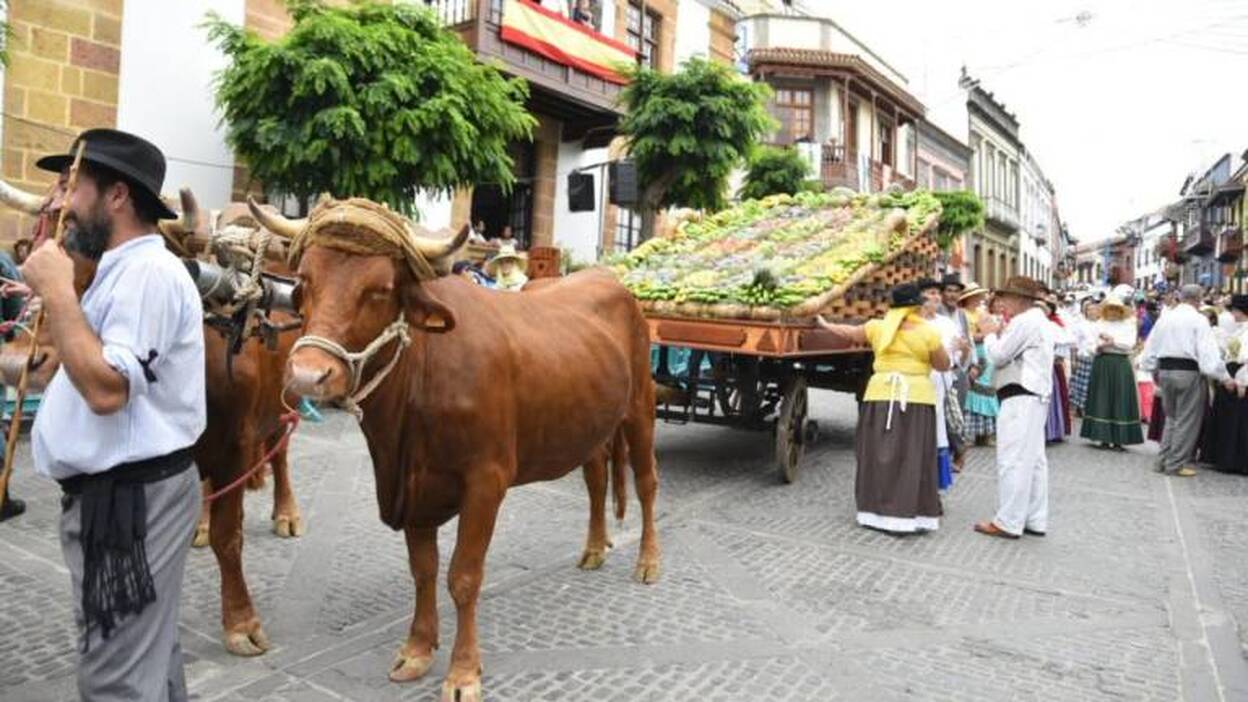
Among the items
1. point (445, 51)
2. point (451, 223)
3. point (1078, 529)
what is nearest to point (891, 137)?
point (451, 223)

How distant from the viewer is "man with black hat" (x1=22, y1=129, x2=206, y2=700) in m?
2.12

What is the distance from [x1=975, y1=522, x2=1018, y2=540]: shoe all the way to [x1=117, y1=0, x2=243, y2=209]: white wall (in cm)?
968

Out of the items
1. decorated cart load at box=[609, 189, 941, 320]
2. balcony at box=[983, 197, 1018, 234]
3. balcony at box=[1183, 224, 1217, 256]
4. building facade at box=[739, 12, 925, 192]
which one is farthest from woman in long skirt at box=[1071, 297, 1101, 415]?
balcony at box=[1183, 224, 1217, 256]

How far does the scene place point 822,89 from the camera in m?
27.9

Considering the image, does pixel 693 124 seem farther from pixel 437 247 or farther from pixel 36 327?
pixel 36 327

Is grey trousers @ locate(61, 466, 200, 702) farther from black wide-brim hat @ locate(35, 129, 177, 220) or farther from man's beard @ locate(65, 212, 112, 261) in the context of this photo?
black wide-brim hat @ locate(35, 129, 177, 220)

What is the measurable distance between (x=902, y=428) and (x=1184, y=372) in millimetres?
4959

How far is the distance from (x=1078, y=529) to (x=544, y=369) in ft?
16.2

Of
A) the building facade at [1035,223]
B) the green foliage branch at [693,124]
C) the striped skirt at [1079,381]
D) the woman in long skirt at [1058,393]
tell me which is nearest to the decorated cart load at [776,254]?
the woman in long skirt at [1058,393]

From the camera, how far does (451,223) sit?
14469 mm

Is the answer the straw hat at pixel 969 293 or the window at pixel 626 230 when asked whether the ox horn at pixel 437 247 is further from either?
the window at pixel 626 230

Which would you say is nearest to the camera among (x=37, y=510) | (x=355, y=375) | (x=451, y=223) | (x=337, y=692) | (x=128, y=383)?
(x=128, y=383)

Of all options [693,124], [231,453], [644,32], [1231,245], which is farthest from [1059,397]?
[1231,245]

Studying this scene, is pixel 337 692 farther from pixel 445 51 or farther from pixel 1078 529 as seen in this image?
pixel 445 51
